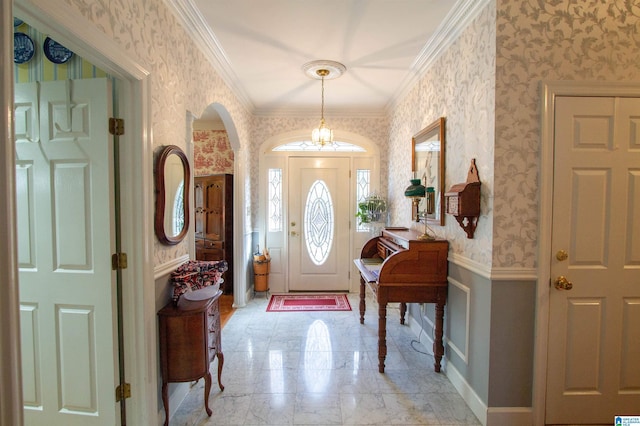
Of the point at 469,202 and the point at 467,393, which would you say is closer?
the point at 469,202

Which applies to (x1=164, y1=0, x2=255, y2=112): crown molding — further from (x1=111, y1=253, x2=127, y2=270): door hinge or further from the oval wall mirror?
(x1=111, y1=253, x2=127, y2=270): door hinge

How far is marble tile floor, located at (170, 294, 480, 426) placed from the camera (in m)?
2.04

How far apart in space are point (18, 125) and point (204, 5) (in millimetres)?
1404

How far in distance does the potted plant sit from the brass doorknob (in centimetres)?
267

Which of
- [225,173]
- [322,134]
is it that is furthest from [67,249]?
[225,173]

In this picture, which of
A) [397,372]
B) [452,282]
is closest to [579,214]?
[452,282]

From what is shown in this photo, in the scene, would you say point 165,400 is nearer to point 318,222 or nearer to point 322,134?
point 322,134

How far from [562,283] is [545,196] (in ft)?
1.79

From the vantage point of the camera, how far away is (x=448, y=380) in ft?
8.02

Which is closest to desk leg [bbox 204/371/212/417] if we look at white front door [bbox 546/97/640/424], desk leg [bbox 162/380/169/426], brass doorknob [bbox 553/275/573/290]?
desk leg [bbox 162/380/169/426]

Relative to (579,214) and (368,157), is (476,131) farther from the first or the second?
(368,157)

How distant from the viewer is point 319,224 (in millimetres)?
4723

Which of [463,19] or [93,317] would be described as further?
[463,19]

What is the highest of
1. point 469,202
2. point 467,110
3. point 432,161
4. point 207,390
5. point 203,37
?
point 203,37
